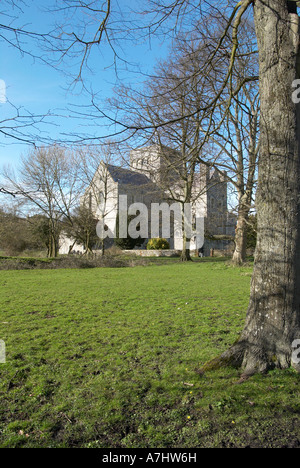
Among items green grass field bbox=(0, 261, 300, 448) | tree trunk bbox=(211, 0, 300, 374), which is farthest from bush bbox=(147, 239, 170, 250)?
tree trunk bbox=(211, 0, 300, 374)

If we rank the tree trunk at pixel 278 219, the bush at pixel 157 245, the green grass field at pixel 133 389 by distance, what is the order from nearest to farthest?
the green grass field at pixel 133 389 → the tree trunk at pixel 278 219 → the bush at pixel 157 245

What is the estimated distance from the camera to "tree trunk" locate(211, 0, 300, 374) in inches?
125

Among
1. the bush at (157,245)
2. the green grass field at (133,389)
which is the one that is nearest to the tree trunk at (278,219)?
the green grass field at (133,389)

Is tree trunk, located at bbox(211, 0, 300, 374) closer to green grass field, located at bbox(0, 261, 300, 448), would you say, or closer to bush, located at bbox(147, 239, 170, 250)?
green grass field, located at bbox(0, 261, 300, 448)

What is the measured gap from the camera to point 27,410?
2.68 metres

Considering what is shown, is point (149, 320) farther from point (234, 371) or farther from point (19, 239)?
point (19, 239)

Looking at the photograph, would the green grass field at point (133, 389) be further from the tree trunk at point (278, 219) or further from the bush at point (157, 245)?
the bush at point (157, 245)

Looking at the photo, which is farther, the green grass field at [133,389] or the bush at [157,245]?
the bush at [157,245]

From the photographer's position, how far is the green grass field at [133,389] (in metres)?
2.33

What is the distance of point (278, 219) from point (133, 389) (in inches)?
86.9

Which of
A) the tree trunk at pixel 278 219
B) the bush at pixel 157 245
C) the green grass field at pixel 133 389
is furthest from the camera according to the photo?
the bush at pixel 157 245

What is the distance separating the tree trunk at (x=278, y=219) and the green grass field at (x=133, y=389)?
285mm
